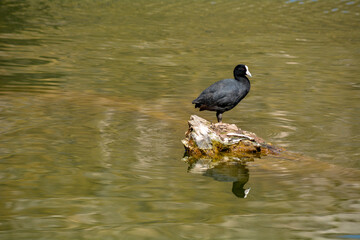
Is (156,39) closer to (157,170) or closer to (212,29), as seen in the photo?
(212,29)

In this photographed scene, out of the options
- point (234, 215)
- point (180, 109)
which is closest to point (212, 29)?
point (180, 109)

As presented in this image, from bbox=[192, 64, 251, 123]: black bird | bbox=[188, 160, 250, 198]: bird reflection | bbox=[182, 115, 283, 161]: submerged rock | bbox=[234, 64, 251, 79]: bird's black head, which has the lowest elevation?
bbox=[188, 160, 250, 198]: bird reflection

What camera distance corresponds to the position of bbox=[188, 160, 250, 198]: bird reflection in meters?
7.53

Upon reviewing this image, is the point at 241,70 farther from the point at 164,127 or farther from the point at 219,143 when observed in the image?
the point at 164,127

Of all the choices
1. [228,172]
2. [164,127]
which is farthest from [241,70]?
[228,172]

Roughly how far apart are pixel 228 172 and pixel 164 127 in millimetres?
2319

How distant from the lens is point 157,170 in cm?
806

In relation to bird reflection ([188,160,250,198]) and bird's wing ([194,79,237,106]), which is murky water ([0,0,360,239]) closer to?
bird reflection ([188,160,250,198])

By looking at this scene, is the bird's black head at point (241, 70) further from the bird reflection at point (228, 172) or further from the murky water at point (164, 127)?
the bird reflection at point (228, 172)

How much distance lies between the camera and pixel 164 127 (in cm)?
1015

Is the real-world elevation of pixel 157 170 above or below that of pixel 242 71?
below

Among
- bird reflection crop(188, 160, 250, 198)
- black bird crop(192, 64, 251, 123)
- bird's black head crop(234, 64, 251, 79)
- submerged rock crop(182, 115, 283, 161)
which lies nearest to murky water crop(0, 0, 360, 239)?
bird reflection crop(188, 160, 250, 198)

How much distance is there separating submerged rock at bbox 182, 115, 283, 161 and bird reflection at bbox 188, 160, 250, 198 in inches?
7.4

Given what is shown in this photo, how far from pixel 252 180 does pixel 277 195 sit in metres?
0.57
